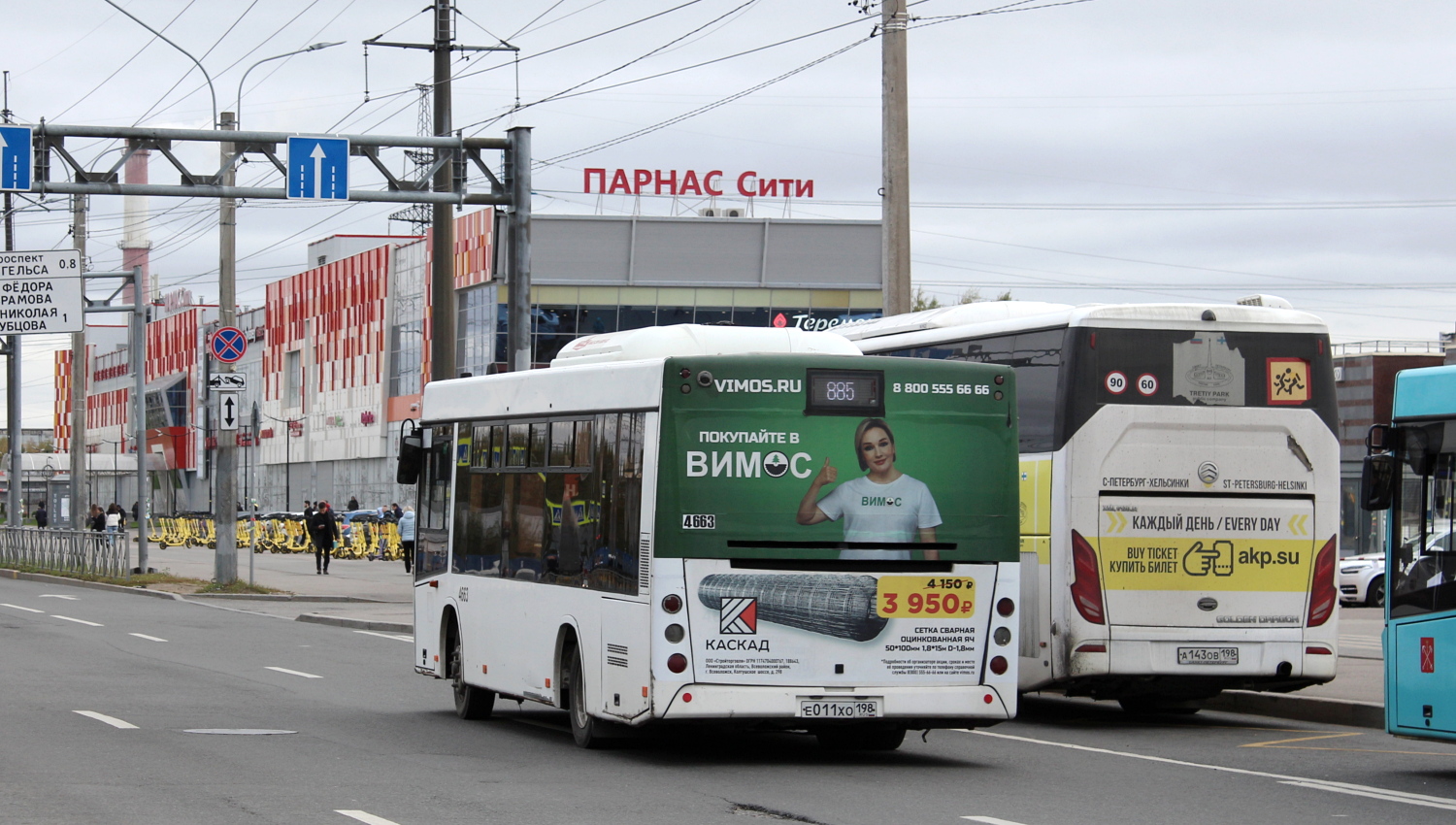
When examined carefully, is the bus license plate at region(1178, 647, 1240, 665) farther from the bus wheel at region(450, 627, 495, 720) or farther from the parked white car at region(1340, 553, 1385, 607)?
the parked white car at region(1340, 553, 1385, 607)

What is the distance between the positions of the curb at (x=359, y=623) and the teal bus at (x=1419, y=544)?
60.3 ft

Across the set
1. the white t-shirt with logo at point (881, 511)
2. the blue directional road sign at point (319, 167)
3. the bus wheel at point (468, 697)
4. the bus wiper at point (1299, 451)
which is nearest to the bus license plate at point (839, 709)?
the white t-shirt with logo at point (881, 511)

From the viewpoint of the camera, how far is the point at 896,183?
75.4 feet

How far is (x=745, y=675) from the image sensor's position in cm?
1238

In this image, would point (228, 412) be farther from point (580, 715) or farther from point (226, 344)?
point (580, 715)

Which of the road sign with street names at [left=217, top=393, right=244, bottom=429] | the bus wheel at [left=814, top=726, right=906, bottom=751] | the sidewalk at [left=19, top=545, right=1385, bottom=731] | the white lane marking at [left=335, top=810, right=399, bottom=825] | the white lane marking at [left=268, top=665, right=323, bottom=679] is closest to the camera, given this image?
the white lane marking at [left=335, top=810, right=399, bottom=825]

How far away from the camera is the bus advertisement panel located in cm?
1243

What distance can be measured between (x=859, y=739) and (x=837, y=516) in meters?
2.03

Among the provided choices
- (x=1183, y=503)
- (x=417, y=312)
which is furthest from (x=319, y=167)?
(x=417, y=312)

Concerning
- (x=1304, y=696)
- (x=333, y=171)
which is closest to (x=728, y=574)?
(x=1304, y=696)

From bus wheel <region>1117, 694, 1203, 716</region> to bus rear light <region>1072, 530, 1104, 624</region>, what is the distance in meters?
1.94

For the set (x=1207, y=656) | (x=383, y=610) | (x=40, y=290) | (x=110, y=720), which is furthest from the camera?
(x=40, y=290)

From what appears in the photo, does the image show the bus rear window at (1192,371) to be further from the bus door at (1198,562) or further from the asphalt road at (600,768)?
the asphalt road at (600,768)

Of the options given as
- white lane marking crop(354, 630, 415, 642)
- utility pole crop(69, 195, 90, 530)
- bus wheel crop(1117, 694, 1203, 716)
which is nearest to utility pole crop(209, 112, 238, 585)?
white lane marking crop(354, 630, 415, 642)
